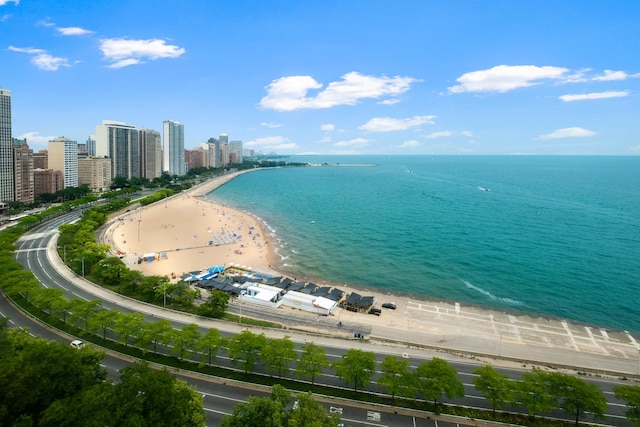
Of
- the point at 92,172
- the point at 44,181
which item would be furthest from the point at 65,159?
the point at 44,181

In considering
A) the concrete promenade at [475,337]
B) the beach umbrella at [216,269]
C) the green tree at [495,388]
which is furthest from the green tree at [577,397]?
the beach umbrella at [216,269]

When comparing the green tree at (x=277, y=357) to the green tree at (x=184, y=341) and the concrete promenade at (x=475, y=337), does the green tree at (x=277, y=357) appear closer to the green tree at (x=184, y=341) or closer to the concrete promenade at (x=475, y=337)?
the green tree at (x=184, y=341)

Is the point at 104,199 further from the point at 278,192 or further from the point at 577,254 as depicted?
the point at 577,254

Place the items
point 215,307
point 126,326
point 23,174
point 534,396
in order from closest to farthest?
point 534,396, point 126,326, point 215,307, point 23,174

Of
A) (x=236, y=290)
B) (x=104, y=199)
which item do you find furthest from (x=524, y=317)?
(x=104, y=199)

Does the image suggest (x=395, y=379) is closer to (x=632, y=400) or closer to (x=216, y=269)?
(x=632, y=400)

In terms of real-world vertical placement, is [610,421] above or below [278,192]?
below
